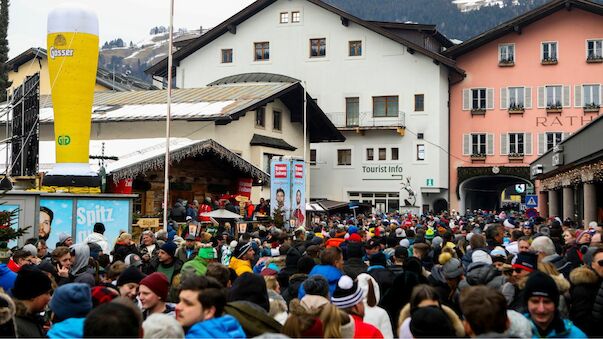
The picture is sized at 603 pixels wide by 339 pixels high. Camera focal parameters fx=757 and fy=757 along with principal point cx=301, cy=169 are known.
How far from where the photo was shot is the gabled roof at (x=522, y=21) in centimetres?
4699

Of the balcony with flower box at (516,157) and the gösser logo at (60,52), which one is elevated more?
the gösser logo at (60,52)

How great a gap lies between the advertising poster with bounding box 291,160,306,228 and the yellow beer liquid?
24.9ft

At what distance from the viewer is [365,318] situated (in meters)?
6.77

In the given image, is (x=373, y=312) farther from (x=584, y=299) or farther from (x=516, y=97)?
(x=516, y=97)

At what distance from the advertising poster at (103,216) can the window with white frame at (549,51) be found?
3714 cm

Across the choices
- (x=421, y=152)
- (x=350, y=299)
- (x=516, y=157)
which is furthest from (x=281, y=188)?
(x=516, y=157)

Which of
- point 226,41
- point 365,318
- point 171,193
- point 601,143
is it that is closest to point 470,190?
point 226,41

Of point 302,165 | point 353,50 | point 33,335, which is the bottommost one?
point 33,335

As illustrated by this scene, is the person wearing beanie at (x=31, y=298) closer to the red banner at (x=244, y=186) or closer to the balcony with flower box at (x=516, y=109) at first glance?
the red banner at (x=244, y=186)

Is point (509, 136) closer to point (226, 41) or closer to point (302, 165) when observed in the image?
point (226, 41)

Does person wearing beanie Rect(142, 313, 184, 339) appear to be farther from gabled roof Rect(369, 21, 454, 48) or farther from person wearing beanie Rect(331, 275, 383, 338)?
gabled roof Rect(369, 21, 454, 48)

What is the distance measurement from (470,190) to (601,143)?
34305 millimetres

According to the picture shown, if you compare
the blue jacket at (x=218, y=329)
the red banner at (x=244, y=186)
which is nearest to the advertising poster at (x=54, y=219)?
the blue jacket at (x=218, y=329)

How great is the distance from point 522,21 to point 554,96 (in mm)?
5239
